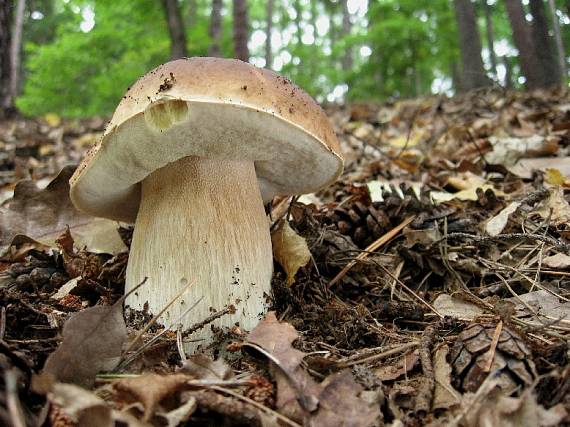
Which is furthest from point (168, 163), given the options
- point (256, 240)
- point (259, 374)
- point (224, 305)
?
point (259, 374)

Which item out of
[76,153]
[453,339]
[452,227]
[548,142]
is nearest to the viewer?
[453,339]

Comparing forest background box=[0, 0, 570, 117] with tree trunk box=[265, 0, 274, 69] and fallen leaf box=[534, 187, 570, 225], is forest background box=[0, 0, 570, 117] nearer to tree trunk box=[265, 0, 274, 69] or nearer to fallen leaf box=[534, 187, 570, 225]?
tree trunk box=[265, 0, 274, 69]

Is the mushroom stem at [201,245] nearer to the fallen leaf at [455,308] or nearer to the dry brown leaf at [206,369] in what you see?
the dry brown leaf at [206,369]

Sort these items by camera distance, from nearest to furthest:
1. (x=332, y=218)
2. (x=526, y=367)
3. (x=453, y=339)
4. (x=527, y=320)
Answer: (x=526, y=367) < (x=453, y=339) < (x=527, y=320) < (x=332, y=218)

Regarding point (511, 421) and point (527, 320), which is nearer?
A: point (511, 421)

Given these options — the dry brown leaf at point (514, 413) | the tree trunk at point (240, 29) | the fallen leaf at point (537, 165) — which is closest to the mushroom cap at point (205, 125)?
the dry brown leaf at point (514, 413)

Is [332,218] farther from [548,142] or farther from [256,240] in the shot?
[548,142]

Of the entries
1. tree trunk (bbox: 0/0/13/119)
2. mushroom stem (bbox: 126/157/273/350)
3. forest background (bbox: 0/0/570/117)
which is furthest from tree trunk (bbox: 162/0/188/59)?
mushroom stem (bbox: 126/157/273/350)
